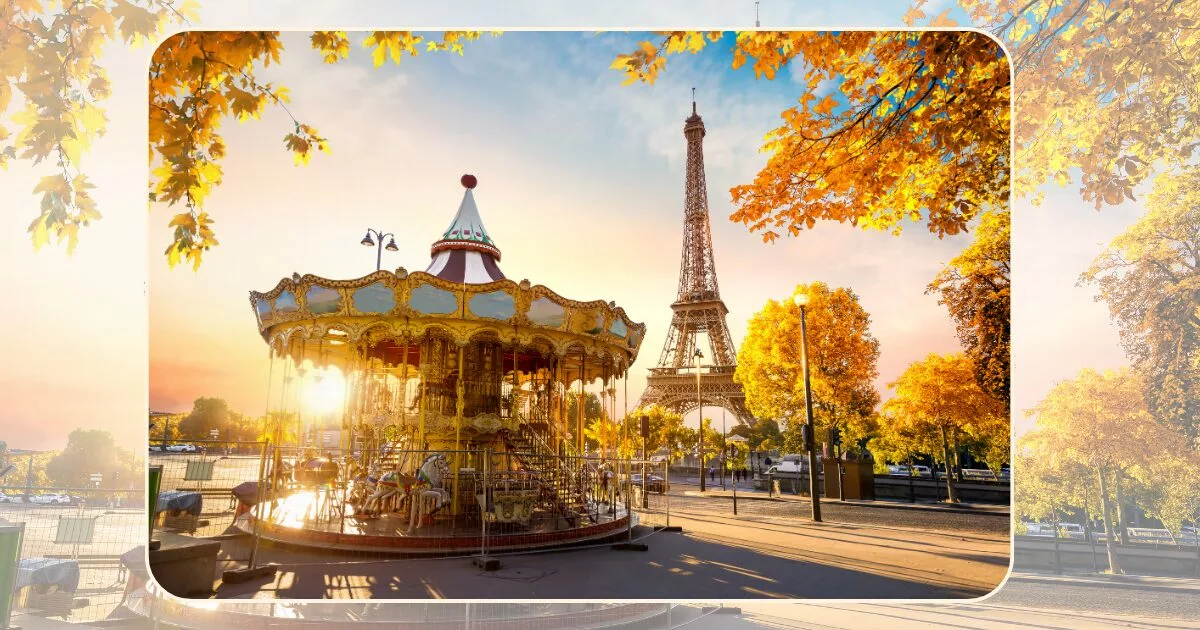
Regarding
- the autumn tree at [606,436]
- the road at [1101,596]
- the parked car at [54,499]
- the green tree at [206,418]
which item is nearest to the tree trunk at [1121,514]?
the road at [1101,596]

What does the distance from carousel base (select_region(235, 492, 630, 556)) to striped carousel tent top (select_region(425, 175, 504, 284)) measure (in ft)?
10.6

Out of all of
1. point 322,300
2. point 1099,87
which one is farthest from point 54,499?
point 1099,87

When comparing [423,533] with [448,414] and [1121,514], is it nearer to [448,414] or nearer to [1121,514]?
[448,414]

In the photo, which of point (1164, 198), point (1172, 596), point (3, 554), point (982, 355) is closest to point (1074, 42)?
point (1164, 198)

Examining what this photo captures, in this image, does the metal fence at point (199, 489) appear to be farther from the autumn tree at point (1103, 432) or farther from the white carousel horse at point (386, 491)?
the autumn tree at point (1103, 432)

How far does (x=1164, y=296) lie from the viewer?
5.43 metres

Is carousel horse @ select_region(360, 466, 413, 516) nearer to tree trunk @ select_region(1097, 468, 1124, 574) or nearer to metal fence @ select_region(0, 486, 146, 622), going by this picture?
metal fence @ select_region(0, 486, 146, 622)

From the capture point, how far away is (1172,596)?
770cm

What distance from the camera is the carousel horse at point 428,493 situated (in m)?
6.98

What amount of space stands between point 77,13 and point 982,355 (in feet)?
32.4

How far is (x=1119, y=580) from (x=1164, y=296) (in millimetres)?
5723

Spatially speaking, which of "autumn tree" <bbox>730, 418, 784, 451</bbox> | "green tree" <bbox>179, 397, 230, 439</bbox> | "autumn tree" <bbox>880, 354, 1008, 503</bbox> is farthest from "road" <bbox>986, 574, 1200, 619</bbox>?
"autumn tree" <bbox>730, 418, 784, 451</bbox>

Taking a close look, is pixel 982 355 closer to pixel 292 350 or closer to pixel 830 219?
pixel 830 219

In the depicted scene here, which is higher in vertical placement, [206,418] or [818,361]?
[818,361]
